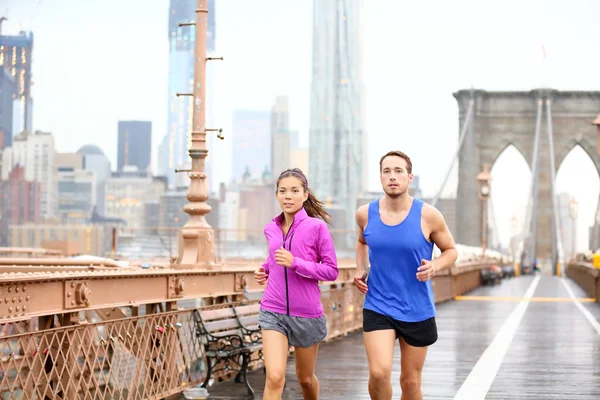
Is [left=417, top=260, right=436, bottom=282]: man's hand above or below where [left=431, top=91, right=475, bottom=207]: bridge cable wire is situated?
below

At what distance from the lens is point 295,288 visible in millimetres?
7047

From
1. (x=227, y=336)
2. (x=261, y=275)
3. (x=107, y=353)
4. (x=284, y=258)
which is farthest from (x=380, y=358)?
(x=227, y=336)

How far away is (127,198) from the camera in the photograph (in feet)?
615

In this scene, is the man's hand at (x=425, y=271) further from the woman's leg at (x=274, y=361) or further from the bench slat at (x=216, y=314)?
the bench slat at (x=216, y=314)

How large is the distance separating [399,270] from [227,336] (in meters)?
4.08

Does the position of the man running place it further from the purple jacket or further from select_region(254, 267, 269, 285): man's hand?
select_region(254, 267, 269, 285): man's hand

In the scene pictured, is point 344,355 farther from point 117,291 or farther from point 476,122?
point 476,122

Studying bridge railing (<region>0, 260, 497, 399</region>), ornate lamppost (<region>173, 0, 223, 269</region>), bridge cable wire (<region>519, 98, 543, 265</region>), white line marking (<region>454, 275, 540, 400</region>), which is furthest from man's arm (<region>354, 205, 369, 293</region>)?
bridge cable wire (<region>519, 98, 543, 265</region>)

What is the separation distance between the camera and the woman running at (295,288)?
696cm

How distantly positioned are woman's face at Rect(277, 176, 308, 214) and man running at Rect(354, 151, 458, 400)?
0.49 metres

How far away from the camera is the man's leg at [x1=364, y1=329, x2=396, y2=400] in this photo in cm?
661

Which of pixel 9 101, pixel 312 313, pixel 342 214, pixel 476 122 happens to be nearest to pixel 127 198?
pixel 9 101

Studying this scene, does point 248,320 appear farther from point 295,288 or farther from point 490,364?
point 295,288

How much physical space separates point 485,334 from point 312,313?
11846 millimetres
